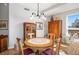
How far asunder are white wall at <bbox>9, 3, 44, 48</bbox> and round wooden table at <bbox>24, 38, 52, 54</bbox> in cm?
12

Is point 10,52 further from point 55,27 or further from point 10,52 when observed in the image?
point 55,27

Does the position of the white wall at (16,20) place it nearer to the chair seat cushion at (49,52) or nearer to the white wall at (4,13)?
the white wall at (4,13)

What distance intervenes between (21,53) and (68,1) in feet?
3.49

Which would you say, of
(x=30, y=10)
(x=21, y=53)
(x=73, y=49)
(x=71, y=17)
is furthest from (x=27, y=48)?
(x=71, y=17)

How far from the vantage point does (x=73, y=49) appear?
1765mm

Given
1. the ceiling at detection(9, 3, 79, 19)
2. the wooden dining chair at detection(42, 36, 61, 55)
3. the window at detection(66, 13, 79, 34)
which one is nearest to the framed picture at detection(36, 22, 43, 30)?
the ceiling at detection(9, 3, 79, 19)

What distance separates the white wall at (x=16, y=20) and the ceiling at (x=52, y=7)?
0.34ft

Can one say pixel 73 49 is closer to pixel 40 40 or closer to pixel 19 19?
pixel 40 40

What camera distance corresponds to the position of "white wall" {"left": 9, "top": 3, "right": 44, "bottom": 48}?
5.97ft

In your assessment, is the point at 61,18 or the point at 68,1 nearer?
the point at 68,1

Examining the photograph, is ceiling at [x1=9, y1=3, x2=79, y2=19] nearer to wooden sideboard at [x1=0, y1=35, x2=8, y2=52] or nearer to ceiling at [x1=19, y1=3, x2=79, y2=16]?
ceiling at [x1=19, y1=3, x2=79, y2=16]

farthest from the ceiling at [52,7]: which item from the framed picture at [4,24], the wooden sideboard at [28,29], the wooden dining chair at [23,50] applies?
the wooden dining chair at [23,50]

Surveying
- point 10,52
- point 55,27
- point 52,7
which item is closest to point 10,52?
point 10,52

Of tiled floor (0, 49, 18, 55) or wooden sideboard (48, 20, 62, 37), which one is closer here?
tiled floor (0, 49, 18, 55)
